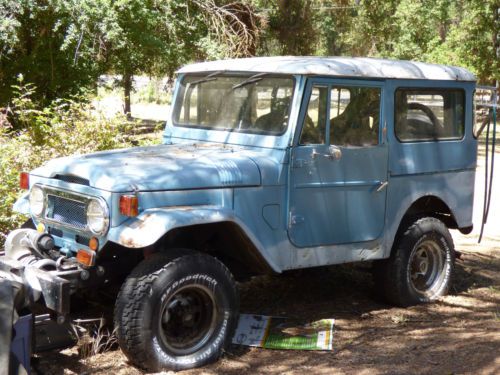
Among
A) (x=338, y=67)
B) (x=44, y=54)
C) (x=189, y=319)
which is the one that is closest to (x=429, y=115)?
(x=338, y=67)

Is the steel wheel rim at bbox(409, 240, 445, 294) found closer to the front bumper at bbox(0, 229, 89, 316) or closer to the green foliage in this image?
the front bumper at bbox(0, 229, 89, 316)

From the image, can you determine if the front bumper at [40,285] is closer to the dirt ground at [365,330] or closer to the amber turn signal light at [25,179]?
the dirt ground at [365,330]

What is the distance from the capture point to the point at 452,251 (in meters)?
6.16

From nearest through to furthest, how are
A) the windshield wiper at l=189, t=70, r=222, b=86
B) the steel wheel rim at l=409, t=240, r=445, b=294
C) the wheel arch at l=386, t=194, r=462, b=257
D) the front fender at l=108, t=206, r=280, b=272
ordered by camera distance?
1. the front fender at l=108, t=206, r=280, b=272
2. the windshield wiper at l=189, t=70, r=222, b=86
3. the wheel arch at l=386, t=194, r=462, b=257
4. the steel wheel rim at l=409, t=240, r=445, b=294

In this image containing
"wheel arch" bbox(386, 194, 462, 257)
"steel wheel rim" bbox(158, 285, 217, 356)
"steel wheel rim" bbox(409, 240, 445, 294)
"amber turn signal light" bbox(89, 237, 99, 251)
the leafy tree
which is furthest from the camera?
the leafy tree

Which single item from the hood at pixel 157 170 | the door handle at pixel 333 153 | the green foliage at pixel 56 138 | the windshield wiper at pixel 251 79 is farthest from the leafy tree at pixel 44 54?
the door handle at pixel 333 153

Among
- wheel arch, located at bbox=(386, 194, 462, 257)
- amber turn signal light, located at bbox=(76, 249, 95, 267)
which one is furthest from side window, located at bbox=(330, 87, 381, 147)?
amber turn signal light, located at bbox=(76, 249, 95, 267)

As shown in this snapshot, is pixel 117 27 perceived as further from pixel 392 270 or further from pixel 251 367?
pixel 251 367

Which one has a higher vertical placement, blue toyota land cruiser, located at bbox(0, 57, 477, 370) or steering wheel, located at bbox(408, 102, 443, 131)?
steering wheel, located at bbox(408, 102, 443, 131)

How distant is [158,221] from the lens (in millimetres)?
4094

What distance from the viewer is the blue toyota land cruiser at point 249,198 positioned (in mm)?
4227

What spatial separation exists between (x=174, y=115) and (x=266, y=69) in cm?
108

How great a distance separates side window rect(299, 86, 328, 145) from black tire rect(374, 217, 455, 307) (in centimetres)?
129

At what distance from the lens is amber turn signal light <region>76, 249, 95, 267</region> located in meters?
4.24
